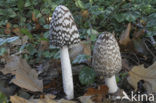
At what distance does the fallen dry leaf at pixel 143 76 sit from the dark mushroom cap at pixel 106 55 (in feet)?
1.12

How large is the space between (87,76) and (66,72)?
0.96 ft

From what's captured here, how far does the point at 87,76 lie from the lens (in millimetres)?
2639

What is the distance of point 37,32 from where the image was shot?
472 cm

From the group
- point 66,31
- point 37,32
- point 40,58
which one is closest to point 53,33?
point 66,31

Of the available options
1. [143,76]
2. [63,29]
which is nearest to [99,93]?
[143,76]

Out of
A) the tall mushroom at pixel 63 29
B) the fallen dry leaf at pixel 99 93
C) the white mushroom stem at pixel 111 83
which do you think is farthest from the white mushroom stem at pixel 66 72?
the white mushroom stem at pixel 111 83

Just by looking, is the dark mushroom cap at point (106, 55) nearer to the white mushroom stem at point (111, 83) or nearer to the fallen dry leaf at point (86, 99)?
the white mushroom stem at point (111, 83)

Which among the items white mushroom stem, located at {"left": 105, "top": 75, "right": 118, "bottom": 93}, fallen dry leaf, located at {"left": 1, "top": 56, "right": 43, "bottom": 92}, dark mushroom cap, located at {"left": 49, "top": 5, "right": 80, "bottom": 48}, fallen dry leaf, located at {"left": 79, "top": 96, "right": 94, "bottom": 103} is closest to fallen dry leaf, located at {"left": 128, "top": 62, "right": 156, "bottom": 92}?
white mushroom stem, located at {"left": 105, "top": 75, "right": 118, "bottom": 93}

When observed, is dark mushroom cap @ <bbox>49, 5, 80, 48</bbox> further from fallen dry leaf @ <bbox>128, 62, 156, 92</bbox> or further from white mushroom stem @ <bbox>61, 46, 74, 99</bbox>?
fallen dry leaf @ <bbox>128, 62, 156, 92</bbox>

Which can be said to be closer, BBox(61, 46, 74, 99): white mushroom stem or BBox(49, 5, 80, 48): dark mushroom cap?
BBox(49, 5, 80, 48): dark mushroom cap

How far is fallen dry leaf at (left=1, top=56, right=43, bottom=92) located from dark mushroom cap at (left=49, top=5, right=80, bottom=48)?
695 millimetres

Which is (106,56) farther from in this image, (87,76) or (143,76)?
(143,76)

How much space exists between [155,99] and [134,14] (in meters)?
1.87

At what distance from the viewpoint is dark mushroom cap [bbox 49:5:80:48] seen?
7.44ft
